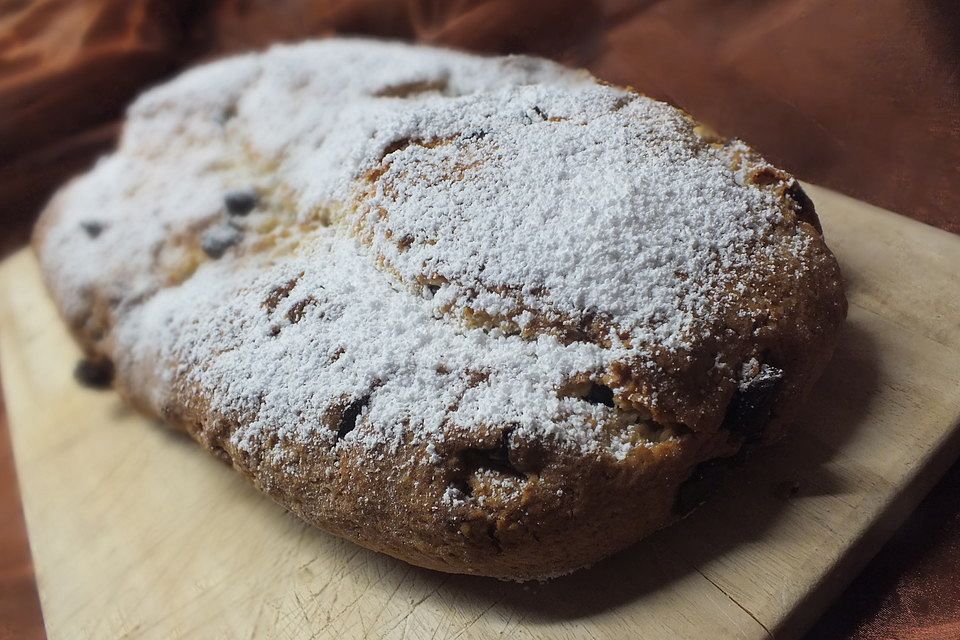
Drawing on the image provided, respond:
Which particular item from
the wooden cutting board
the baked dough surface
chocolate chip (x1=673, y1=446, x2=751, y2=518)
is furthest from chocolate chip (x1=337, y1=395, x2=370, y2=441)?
chocolate chip (x1=673, y1=446, x2=751, y2=518)

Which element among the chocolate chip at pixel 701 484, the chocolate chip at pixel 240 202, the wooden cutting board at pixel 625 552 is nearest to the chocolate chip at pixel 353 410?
the wooden cutting board at pixel 625 552

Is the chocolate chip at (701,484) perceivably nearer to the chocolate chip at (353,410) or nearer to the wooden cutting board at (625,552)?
the wooden cutting board at (625,552)

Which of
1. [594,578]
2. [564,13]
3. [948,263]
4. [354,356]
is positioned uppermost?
[564,13]

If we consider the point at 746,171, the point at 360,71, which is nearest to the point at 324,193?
the point at 360,71

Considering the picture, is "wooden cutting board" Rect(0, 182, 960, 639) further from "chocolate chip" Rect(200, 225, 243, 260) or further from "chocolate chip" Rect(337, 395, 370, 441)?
"chocolate chip" Rect(200, 225, 243, 260)

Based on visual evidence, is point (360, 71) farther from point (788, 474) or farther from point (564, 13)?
point (788, 474)

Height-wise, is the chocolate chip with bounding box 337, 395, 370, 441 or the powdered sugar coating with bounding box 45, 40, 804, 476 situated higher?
the powdered sugar coating with bounding box 45, 40, 804, 476
